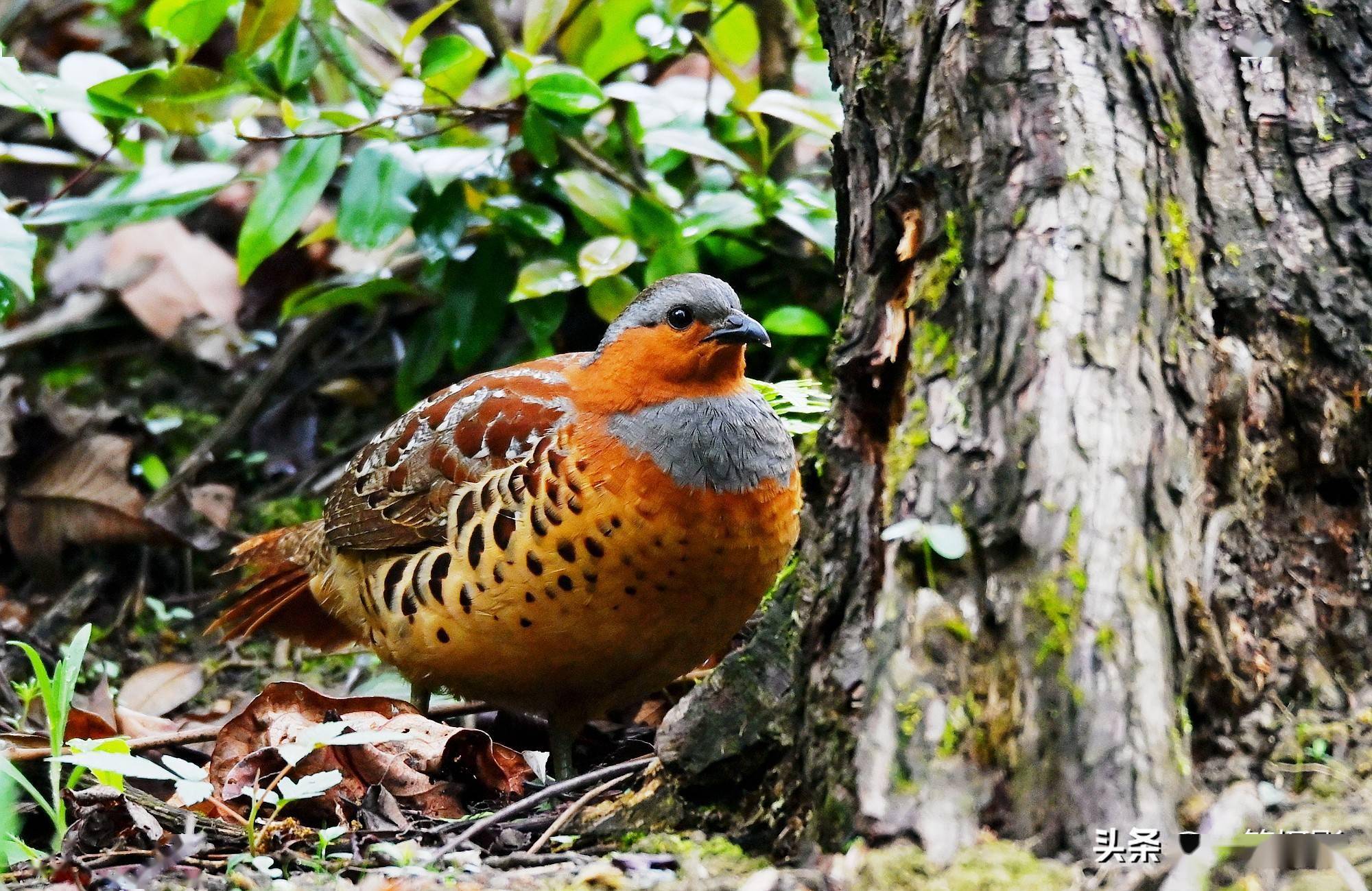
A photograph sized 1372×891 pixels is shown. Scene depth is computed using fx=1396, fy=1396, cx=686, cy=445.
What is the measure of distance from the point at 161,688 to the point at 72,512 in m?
1.03

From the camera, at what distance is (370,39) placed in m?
5.35

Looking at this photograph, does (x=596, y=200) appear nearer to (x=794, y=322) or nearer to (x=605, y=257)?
(x=605, y=257)

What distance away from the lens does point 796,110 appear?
4.91 metres

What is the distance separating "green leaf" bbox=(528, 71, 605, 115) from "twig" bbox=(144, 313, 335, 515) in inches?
75.4

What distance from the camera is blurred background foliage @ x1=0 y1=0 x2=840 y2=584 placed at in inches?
200

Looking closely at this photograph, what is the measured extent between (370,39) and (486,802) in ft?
10.4

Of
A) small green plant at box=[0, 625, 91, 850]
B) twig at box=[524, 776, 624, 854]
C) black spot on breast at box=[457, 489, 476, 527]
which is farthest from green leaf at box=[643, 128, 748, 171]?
small green plant at box=[0, 625, 91, 850]

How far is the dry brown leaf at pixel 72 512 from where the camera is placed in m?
5.54

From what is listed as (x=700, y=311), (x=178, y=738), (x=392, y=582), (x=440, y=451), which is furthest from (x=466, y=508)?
(x=178, y=738)

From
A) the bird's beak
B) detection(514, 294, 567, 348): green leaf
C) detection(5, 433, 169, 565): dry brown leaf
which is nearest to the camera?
the bird's beak

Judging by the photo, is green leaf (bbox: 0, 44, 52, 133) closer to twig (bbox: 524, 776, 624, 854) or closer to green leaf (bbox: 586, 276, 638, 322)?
twig (bbox: 524, 776, 624, 854)

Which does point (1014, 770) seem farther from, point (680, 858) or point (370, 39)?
point (370, 39)

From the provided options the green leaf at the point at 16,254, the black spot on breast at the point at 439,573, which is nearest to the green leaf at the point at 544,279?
the black spot on breast at the point at 439,573

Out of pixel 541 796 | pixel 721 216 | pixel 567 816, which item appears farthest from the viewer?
pixel 721 216
